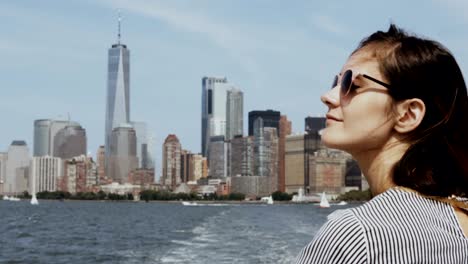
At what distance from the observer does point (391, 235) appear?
158cm

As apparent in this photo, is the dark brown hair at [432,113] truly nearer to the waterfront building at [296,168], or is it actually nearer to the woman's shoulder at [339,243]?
the woman's shoulder at [339,243]

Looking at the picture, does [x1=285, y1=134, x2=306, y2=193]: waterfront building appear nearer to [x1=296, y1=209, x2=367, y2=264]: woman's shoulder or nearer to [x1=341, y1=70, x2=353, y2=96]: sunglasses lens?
[x1=341, y1=70, x2=353, y2=96]: sunglasses lens

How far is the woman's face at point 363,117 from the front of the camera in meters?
1.82

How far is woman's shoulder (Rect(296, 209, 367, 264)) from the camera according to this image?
5.11ft

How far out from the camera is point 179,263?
22422 mm

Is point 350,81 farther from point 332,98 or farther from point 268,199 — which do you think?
point 268,199

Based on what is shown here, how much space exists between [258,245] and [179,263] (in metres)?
5.62

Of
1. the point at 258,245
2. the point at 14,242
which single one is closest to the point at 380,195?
the point at 258,245

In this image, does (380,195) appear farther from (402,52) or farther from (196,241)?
(196,241)

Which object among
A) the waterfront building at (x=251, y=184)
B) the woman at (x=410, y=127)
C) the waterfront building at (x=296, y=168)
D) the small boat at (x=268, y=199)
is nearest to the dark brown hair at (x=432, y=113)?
the woman at (x=410, y=127)

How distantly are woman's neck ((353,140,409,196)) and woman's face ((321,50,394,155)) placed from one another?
2 centimetres

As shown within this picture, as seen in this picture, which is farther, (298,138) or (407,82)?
(298,138)

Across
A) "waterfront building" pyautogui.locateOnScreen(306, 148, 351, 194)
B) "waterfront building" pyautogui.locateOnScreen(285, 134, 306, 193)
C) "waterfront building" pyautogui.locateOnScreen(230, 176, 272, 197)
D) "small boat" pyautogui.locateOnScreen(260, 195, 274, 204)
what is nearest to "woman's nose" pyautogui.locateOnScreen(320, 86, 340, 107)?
"small boat" pyautogui.locateOnScreen(260, 195, 274, 204)

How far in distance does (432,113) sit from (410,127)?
53mm
